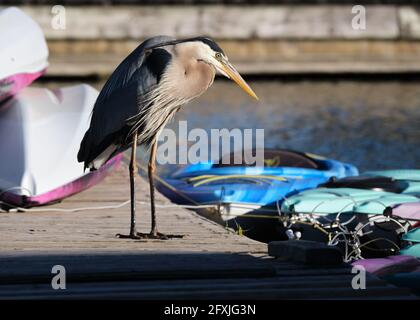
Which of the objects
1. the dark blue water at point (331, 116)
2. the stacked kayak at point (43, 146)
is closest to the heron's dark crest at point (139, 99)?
the stacked kayak at point (43, 146)

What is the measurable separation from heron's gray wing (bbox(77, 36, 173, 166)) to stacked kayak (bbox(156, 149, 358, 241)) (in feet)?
10.4

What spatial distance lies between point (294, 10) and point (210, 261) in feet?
72.9

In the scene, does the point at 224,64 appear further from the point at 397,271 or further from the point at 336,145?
the point at 336,145

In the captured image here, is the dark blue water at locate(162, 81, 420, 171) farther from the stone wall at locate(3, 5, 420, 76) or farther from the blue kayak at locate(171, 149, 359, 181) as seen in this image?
the blue kayak at locate(171, 149, 359, 181)

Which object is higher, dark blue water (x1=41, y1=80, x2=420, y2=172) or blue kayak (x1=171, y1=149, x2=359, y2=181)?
dark blue water (x1=41, y1=80, x2=420, y2=172)

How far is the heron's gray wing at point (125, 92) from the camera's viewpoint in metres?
8.56

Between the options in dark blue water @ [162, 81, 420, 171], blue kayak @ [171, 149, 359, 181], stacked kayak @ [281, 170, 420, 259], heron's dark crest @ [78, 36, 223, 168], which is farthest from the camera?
dark blue water @ [162, 81, 420, 171]

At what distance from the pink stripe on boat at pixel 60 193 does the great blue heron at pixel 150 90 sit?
5.90ft

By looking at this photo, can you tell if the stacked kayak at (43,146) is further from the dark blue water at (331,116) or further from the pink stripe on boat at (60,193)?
the dark blue water at (331,116)

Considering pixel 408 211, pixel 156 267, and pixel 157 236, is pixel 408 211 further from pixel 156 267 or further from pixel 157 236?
pixel 156 267

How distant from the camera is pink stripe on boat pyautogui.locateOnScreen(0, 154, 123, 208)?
1070 cm

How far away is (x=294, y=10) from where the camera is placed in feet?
96.7

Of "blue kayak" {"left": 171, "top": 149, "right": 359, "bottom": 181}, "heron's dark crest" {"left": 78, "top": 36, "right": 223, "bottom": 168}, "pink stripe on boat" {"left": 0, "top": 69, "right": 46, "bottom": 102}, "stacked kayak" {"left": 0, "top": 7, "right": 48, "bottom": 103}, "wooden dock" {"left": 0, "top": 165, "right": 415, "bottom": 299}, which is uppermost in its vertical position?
"stacked kayak" {"left": 0, "top": 7, "right": 48, "bottom": 103}

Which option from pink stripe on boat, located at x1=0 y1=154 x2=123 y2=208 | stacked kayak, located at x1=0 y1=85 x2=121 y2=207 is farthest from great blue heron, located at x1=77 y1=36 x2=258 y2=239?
stacked kayak, located at x1=0 y1=85 x2=121 y2=207
